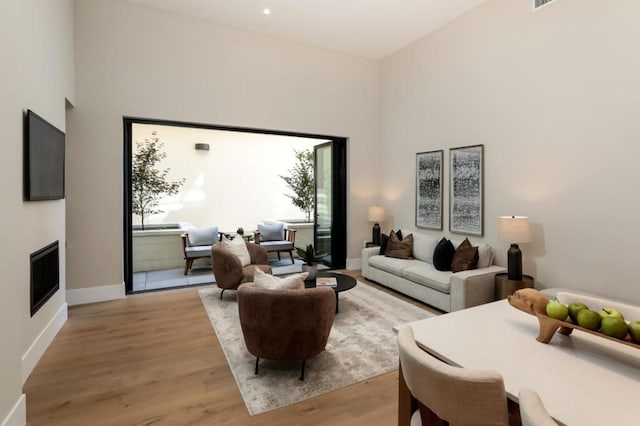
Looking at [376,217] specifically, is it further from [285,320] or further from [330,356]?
[285,320]

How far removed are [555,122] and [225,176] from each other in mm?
7132

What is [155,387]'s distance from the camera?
7.97 ft

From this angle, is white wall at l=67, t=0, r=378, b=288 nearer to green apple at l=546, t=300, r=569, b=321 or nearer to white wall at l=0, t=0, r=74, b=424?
white wall at l=0, t=0, r=74, b=424

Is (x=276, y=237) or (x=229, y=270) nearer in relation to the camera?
(x=229, y=270)

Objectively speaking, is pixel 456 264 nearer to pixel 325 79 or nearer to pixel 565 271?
pixel 565 271

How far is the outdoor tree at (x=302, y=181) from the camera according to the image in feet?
28.7

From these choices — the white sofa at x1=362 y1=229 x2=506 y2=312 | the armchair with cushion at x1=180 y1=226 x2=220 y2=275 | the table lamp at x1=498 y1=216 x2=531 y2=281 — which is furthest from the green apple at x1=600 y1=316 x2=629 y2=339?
the armchair with cushion at x1=180 y1=226 x2=220 y2=275

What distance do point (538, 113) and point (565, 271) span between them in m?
1.85

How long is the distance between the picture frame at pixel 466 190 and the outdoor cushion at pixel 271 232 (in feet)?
11.5

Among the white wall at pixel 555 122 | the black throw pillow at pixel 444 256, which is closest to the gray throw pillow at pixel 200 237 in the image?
the black throw pillow at pixel 444 256

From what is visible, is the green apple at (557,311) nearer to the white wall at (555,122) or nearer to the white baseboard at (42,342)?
the white wall at (555,122)

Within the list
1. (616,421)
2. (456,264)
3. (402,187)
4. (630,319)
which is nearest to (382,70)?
(402,187)

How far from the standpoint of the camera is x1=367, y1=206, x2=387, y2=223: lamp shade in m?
5.98

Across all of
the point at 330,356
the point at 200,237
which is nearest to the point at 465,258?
the point at 330,356
